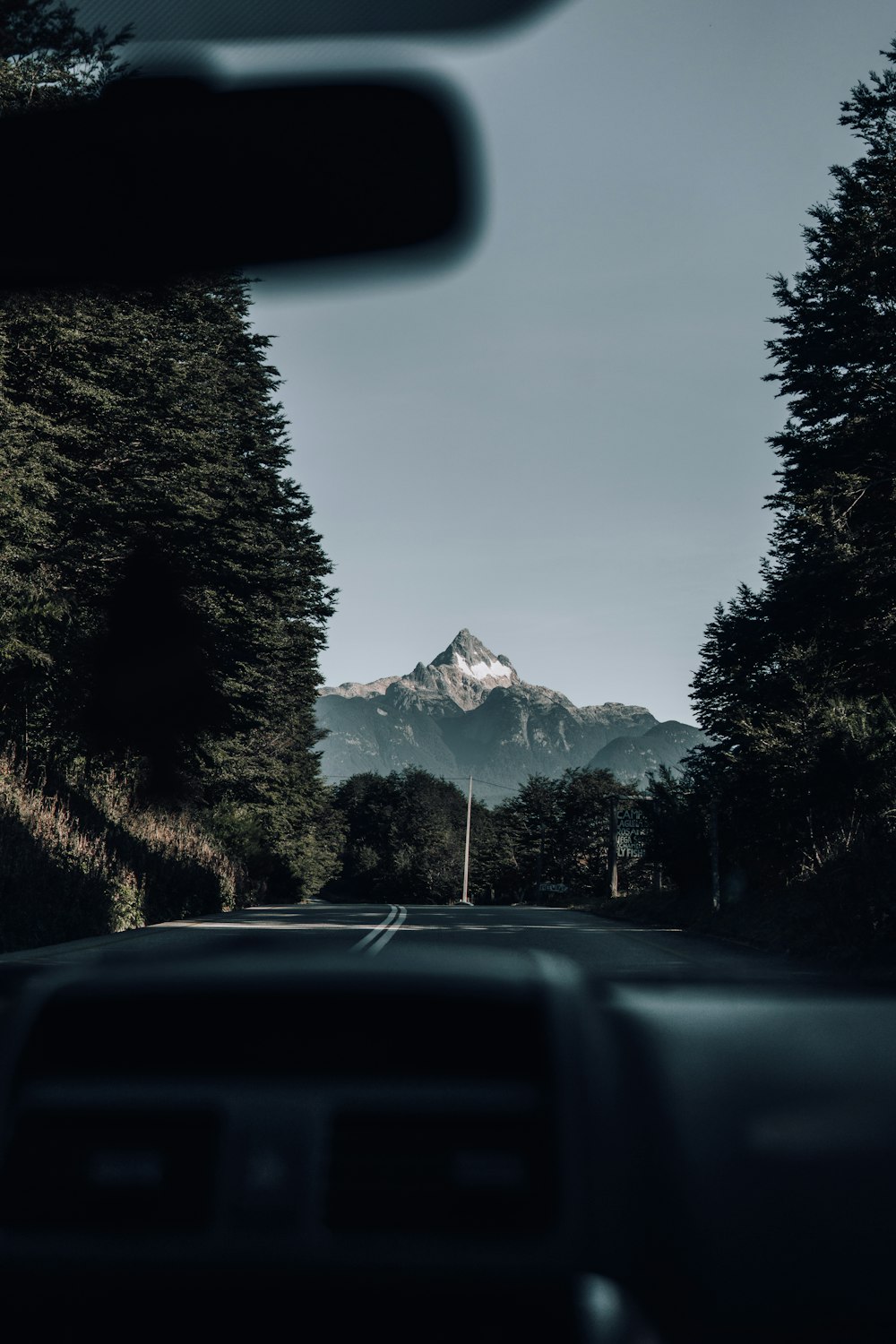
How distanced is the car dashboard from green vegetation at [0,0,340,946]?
197 cm

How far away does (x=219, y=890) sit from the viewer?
27.1m

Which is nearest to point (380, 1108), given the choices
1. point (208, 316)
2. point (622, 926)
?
point (208, 316)

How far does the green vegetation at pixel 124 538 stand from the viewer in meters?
4.86

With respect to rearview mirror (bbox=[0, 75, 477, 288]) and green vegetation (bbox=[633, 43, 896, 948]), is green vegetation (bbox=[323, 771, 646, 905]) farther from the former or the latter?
rearview mirror (bbox=[0, 75, 477, 288])

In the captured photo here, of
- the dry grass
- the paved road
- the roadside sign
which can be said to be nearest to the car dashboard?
the paved road

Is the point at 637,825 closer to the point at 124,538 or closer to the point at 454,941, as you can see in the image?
the point at 124,538

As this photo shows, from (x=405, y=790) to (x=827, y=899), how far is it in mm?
96974

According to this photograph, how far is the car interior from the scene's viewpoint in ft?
4.48

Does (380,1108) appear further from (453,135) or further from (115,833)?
(115,833)

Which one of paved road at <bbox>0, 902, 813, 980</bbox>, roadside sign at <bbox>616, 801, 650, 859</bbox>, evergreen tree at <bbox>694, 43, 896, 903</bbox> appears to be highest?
evergreen tree at <bbox>694, 43, 896, 903</bbox>

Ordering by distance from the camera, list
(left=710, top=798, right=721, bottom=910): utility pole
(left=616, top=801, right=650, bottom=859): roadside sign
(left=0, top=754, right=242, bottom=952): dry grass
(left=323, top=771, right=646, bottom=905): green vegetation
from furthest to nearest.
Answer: (left=323, top=771, right=646, bottom=905): green vegetation → (left=616, top=801, right=650, bottom=859): roadside sign → (left=710, top=798, right=721, bottom=910): utility pole → (left=0, top=754, right=242, bottom=952): dry grass

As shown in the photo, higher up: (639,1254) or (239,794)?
(239,794)

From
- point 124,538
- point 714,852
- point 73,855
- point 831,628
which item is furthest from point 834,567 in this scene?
point 124,538

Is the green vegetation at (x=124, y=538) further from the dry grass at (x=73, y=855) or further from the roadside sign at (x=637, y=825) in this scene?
the roadside sign at (x=637, y=825)
